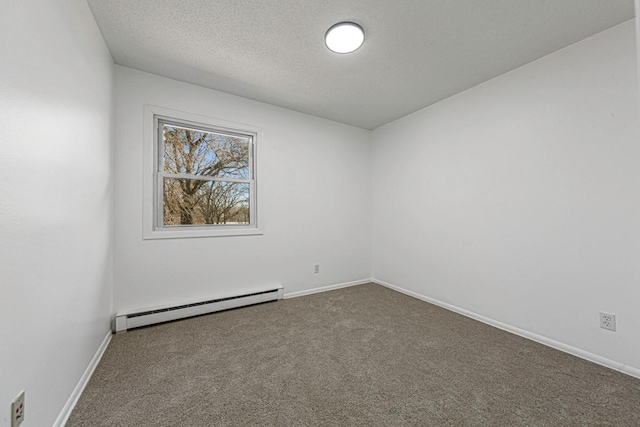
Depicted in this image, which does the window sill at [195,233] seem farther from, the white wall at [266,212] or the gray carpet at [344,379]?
the gray carpet at [344,379]

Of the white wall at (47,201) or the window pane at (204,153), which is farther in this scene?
the window pane at (204,153)

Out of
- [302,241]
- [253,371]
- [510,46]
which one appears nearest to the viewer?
[253,371]

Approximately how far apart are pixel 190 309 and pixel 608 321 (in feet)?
11.9

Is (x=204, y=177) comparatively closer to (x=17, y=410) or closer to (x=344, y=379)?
(x=17, y=410)

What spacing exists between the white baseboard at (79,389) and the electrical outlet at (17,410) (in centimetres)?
39

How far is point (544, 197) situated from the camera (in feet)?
6.99

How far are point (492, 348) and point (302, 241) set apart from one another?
2.30 m

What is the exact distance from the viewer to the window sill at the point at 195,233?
248cm

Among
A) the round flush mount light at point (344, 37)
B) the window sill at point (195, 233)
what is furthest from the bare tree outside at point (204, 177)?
the round flush mount light at point (344, 37)

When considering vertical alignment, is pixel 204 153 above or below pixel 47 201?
above

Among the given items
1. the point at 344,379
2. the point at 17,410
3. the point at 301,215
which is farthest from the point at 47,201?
the point at 301,215

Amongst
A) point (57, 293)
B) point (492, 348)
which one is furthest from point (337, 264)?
point (57, 293)

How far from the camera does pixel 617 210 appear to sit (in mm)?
1780

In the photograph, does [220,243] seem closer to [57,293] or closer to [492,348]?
[57,293]
